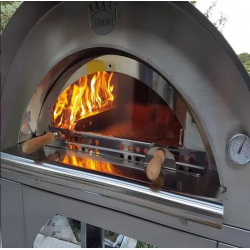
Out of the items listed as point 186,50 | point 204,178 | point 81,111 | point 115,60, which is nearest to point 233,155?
point 204,178

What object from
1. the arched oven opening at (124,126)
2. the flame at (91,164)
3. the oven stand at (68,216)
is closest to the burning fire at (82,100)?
the arched oven opening at (124,126)

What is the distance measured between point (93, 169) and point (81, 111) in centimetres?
24

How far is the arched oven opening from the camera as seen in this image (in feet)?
2.12

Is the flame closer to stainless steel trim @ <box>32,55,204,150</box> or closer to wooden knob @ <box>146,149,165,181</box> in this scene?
wooden knob @ <box>146,149,165,181</box>

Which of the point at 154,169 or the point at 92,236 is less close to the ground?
the point at 154,169

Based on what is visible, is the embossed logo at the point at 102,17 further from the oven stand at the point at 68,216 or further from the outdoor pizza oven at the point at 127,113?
the oven stand at the point at 68,216

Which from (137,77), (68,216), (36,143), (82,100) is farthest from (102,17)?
(68,216)

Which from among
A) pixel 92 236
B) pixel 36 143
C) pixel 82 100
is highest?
pixel 82 100

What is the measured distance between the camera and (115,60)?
703 mm

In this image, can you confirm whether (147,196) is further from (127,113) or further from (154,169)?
(127,113)

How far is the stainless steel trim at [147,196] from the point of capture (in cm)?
55

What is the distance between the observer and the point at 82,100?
0.84 m

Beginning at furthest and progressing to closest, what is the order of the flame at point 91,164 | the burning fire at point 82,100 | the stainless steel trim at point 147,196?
the burning fire at point 82,100 → the flame at point 91,164 → the stainless steel trim at point 147,196

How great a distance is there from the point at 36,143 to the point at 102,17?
0.39m
